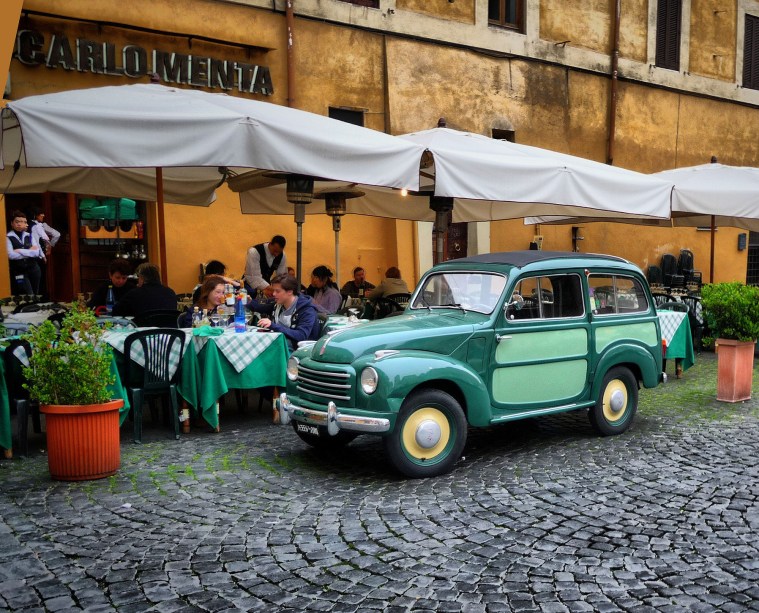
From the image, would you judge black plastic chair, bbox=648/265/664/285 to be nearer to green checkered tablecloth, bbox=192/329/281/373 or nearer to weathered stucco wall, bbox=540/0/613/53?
weathered stucco wall, bbox=540/0/613/53

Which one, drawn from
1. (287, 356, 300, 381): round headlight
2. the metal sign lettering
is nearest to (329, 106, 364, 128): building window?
the metal sign lettering

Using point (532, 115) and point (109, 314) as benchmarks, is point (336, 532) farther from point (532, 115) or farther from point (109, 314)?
point (532, 115)

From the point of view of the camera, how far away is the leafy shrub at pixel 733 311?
28.1 ft

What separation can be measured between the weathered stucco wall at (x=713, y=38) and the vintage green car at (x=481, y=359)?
1590 cm

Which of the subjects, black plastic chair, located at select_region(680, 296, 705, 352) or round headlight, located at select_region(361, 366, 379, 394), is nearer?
round headlight, located at select_region(361, 366, 379, 394)

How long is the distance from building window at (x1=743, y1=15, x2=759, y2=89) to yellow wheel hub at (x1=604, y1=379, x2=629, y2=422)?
1822 centimetres

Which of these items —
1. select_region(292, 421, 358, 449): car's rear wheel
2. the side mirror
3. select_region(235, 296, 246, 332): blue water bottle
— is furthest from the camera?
select_region(235, 296, 246, 332): blue water bottle

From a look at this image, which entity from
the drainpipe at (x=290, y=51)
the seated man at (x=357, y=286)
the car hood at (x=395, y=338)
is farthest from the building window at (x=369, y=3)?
the car hood at (x=395, y=338)

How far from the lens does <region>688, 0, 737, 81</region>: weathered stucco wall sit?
20562 mm

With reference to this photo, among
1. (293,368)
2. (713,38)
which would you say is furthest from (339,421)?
(713,38)

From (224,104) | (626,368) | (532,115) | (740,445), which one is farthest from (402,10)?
(740,445)

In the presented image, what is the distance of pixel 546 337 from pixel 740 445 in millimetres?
1948

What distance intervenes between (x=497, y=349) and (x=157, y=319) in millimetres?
3624

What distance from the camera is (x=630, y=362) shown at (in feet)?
23.4
